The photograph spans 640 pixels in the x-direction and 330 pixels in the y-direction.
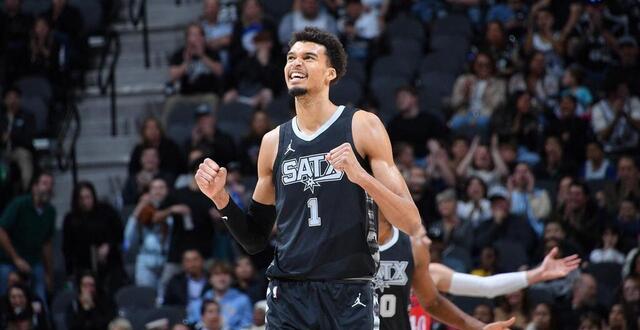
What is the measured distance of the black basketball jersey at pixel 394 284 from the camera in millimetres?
7723

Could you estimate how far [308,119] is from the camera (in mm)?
6566

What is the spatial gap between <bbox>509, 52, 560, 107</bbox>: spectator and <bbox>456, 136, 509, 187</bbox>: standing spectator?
3.55 ft

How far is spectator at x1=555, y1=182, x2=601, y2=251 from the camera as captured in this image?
1312cm

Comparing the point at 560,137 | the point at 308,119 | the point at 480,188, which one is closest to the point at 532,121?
the point at 560,137

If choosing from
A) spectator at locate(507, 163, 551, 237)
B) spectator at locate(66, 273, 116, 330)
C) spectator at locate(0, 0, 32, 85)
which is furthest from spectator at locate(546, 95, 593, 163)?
spectator at locate(0, 0, 32, 85)

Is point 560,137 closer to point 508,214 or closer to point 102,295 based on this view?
point 508,214

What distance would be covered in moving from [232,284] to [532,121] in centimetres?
413

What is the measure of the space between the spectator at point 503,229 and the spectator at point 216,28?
479cm

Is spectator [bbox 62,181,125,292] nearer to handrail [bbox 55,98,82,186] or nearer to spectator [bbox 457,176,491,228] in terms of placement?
handrail [bbox 55,98,82,186]

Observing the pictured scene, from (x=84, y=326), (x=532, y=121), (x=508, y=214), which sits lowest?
(x=84, y=326)

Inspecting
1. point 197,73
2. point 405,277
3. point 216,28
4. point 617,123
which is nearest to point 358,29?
point 216,28

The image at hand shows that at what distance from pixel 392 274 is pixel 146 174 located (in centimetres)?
752

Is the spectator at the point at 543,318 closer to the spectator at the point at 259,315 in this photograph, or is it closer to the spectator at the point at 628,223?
the spectator at the point at 628,223

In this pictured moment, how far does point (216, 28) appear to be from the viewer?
17.0m
